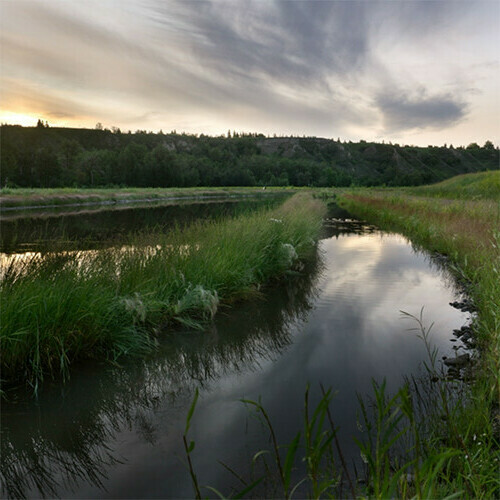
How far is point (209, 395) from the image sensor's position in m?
5.22

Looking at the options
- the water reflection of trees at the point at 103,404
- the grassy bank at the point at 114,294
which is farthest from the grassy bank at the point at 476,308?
the grassy bank at the point at 114,294

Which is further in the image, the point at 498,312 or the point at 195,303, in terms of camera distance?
the point at 195,303

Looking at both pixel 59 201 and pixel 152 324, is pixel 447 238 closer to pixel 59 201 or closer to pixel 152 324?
pixel 152 324

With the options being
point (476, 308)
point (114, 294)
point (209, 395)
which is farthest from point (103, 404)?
point (476, 308)

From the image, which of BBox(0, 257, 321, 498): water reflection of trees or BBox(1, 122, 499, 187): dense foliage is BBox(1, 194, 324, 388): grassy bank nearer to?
BBox(0, 257, 321, 498): water reflection of trees

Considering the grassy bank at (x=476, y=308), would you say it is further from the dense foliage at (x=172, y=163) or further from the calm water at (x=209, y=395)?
the dense foliage at (x=172, y=163)

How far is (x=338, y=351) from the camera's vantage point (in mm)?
6766

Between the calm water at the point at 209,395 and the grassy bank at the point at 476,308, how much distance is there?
86 cm

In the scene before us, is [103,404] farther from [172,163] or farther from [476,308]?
[172,163]

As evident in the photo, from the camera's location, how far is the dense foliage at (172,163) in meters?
93.1

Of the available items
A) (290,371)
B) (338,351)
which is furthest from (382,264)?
→ (290,371)

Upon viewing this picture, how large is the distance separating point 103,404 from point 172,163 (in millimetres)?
111213

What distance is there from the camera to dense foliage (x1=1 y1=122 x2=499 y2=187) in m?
93.1

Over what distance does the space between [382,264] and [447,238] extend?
8.88ft
